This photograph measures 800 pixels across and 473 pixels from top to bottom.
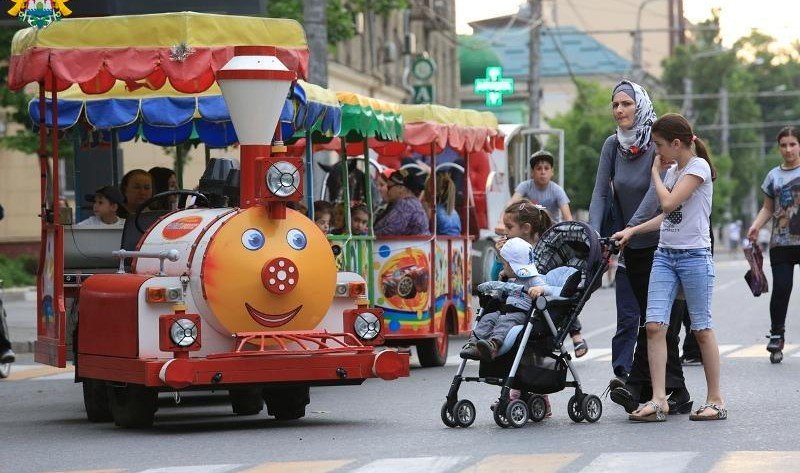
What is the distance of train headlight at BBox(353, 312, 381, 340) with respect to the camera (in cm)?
1194

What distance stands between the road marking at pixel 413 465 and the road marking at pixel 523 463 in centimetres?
14

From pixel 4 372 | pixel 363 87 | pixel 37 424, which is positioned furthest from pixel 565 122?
pixel 37 424

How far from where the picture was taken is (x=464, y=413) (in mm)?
10828

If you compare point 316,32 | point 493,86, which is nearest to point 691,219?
point 316,32

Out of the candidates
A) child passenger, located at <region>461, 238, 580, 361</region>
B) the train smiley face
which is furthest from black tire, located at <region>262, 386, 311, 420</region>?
child passenger, located at <region>461, 238, 580, 361</region>

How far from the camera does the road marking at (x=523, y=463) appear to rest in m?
8.84

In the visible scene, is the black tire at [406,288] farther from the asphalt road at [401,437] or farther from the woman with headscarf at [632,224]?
the woman with headscarf at [632,224]

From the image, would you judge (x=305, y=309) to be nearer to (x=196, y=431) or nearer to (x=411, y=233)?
(x=196, y=431)

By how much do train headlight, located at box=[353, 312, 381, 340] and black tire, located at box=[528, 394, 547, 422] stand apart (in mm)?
1371

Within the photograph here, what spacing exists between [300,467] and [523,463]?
1067 mm

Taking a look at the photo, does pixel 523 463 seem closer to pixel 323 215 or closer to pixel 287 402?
pixel 287 402

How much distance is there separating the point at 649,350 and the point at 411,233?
5937 millimetres

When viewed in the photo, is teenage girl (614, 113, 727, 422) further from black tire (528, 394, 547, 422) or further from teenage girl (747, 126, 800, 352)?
teenage girl (747, 126, 800, 352)

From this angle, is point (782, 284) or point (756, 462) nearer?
point (756, 462)
